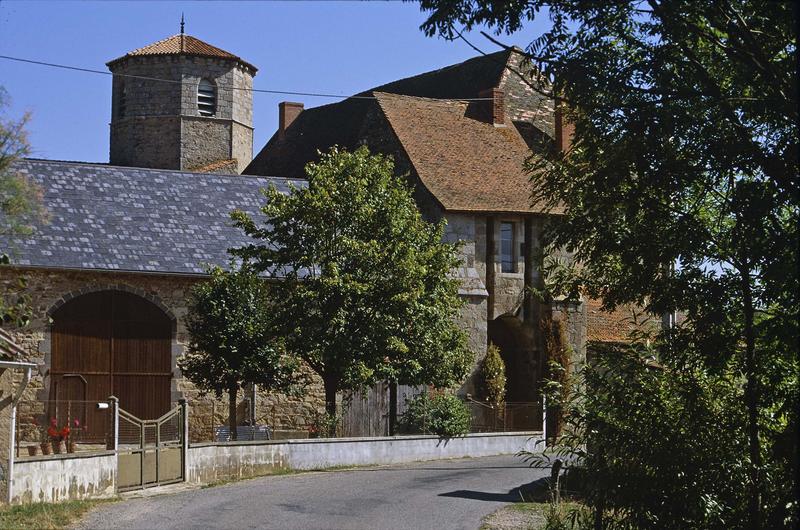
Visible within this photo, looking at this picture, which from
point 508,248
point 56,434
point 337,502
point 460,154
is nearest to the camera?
point 337,502

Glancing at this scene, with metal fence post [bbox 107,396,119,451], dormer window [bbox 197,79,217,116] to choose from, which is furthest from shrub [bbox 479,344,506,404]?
dormer window [bbox 197,79,217,116]

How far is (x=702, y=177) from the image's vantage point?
1250cm

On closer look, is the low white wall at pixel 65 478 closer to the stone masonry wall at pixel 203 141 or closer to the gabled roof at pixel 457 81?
the gabled roof at pixel 457 81

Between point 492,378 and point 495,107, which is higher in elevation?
point 495,107

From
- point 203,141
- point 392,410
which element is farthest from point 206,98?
point 392,410

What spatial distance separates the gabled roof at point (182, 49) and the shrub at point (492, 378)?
2396 cm

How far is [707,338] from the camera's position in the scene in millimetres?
12664

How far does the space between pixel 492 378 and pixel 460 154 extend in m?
7.08

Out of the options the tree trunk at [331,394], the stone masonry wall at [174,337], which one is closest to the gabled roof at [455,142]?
the stone masonry wall at [174,337]

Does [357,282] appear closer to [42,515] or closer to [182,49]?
[42,515]

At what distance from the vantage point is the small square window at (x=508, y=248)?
35.4 m

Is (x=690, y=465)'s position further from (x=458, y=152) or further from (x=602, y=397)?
(x=458, y=152)

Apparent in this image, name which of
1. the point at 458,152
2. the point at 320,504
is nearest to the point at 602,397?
the point at 320,504

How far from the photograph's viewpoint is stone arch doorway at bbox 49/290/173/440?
28953 mm
